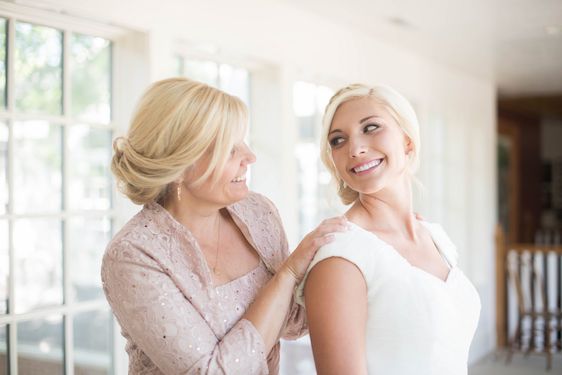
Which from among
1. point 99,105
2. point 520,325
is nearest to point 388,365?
point 99,105

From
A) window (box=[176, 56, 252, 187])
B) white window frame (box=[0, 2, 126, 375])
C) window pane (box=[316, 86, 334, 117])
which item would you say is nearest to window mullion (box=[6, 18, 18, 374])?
white window frame (box=[0, 2, 126, 375])

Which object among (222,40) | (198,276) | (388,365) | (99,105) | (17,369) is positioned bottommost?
(17,369)

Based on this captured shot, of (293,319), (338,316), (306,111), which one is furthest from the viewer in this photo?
(306,111)

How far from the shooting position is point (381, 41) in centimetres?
498

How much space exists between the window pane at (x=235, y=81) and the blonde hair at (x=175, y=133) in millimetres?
2046

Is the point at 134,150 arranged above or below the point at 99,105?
below

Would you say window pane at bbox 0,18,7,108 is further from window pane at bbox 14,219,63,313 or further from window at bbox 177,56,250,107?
window pane at bbox 14,219,63,313

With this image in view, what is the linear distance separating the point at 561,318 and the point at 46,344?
5.15m

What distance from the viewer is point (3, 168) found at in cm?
253

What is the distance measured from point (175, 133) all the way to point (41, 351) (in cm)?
169

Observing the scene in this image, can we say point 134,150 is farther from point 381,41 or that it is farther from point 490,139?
point 490,139

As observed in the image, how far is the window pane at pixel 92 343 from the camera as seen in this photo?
296cm

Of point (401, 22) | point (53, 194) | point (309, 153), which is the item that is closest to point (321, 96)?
point (309, 153)

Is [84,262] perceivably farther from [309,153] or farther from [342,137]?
[342,137]
